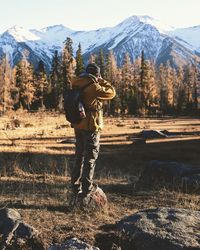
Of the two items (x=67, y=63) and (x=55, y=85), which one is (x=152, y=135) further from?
(x=55, y=85)

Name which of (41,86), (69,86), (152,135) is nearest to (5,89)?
(41,86)

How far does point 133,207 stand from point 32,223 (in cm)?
232

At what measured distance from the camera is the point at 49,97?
3952 inches

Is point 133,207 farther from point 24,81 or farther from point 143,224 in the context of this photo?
point 24,81

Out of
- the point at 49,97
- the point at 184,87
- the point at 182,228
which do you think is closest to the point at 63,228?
the point at 182,228

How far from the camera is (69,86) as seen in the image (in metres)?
85.8

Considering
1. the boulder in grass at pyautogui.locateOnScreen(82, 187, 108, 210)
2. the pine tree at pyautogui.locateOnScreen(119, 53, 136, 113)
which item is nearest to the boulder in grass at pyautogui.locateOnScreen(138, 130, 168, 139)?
the boulder in grass at pyautogui.locateOnScreen(82, 187, 108, 210)

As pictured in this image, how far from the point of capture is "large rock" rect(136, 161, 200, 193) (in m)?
10.9

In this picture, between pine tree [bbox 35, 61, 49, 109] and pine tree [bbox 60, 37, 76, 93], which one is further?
pine tree [bbox 35, 61, 49, 109]

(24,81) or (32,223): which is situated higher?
(24,81)

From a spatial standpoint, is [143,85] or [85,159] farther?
[143,85]

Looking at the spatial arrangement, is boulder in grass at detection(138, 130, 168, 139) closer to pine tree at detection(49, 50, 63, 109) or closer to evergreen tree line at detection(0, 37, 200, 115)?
evergreen tree line at detection(0, 37, 200, 115)

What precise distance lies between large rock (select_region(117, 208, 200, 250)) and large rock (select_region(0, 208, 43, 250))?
46.5 inches

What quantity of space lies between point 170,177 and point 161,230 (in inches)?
202
